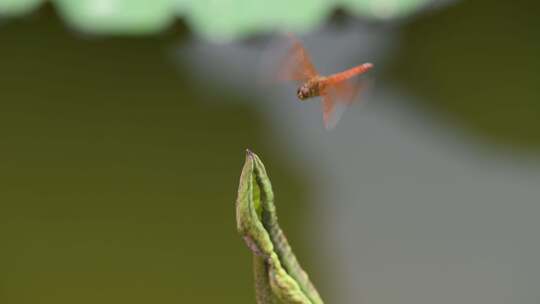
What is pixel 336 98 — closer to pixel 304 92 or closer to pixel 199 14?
pixel 304 92

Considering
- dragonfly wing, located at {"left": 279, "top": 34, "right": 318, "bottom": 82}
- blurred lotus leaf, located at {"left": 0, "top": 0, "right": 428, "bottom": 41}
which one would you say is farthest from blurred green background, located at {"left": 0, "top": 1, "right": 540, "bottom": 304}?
dragonfly wing, located at {"left": 279, "top": 34, "right": 318, "bottom": 82}

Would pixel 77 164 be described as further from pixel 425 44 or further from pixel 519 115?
pixel 519 115

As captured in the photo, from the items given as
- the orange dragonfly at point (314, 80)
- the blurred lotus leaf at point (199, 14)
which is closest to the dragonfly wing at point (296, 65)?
the orange dragonfly at point (314, 80)

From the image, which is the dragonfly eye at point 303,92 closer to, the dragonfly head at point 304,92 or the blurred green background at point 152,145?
the dragonfly head at point 304,92

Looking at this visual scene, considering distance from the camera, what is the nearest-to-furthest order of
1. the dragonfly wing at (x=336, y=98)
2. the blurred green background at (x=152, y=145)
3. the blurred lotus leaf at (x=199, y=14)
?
the dragonfly wing at (x=336, y=98) → the blurred lotus leaf at (x=199, y=14) → the blurred green background at (x=152, y=145)

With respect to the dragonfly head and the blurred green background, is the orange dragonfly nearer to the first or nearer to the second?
the dragonfly head

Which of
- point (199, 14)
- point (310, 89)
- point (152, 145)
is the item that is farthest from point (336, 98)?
point (152, 145)

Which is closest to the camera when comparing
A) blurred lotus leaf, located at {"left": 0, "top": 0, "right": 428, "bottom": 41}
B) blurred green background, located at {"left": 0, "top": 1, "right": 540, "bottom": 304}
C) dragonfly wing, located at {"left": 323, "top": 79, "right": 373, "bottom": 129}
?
dragonfly wing, located at {"left": 323, "top": 79, "right": 373, "bottom": 129}
